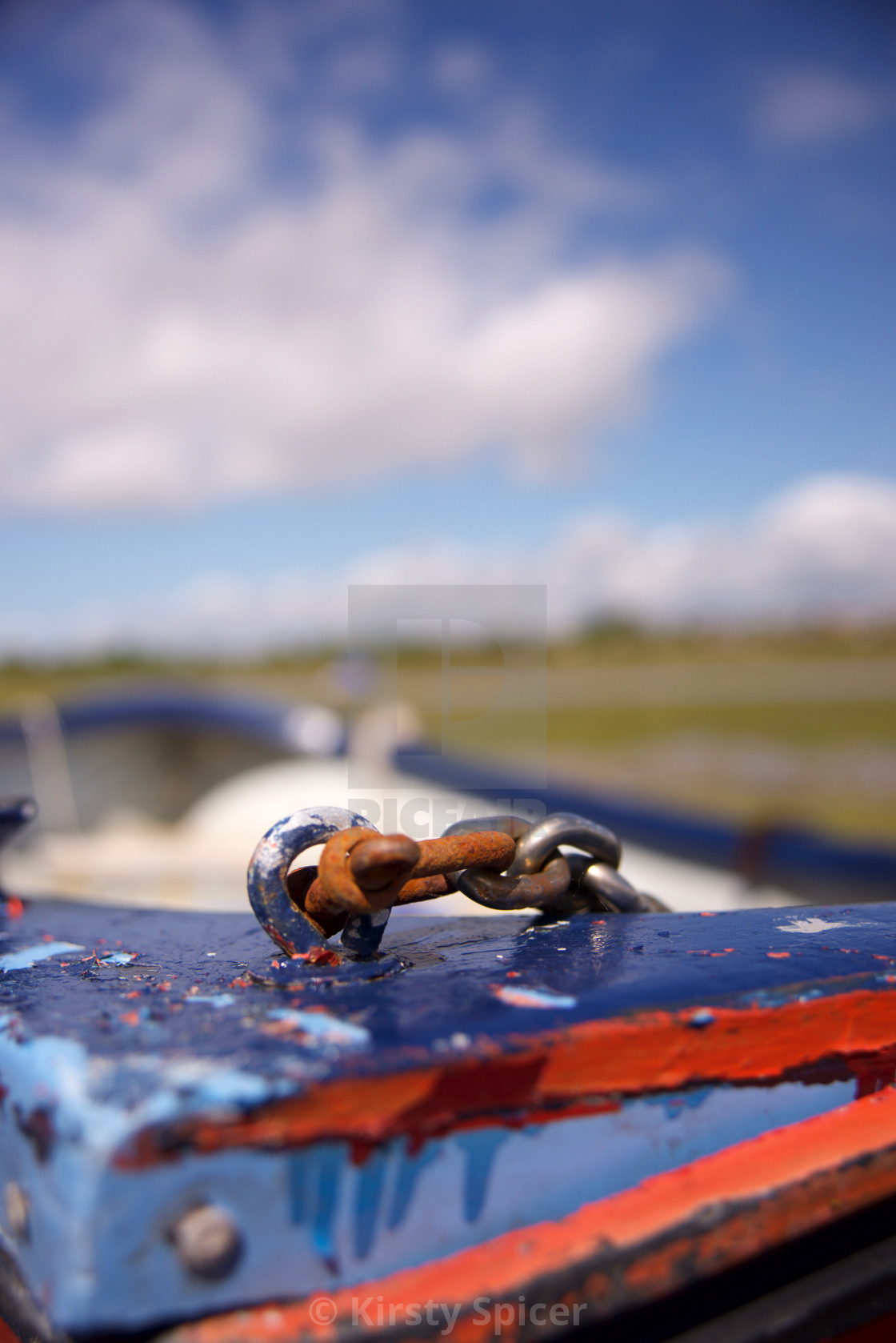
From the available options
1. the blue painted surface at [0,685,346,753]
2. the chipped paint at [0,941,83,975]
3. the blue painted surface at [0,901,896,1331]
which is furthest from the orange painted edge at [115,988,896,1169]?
the blue painted surface at [0,685,346,753]

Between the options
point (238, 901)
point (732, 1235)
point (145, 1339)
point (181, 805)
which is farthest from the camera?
point (181, 805)

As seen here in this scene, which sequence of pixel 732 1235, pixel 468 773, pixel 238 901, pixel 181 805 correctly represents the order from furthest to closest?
pixel 181 805 → pixel 468 773 → pixel 238 901 → pixel 732 1235

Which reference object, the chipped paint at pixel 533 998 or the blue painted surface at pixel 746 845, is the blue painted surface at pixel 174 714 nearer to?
the blue painted surface at pixel 746 845

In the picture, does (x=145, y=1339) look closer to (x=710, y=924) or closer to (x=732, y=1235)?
(x=732, y=1235)

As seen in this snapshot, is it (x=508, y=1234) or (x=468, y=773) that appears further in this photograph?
(x=468, y=773)

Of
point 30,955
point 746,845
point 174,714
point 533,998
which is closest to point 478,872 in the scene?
point 533,998

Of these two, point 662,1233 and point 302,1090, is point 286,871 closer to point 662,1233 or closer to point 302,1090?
point 302,1090

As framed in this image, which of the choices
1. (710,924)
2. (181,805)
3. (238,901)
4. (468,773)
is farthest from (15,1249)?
(181,805)
